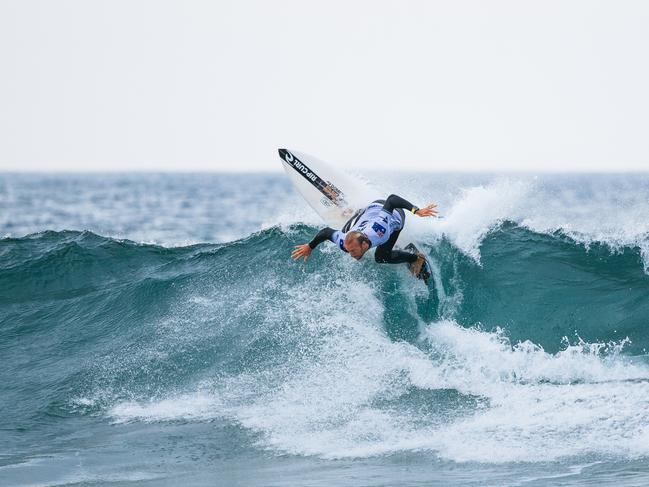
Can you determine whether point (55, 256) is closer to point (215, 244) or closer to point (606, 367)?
point (215, 244)

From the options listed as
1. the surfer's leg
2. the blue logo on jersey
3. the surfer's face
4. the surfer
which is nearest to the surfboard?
the surfer

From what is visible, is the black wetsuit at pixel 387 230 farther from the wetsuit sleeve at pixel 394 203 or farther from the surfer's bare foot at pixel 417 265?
the surfer's bare foot at pixel 417 265

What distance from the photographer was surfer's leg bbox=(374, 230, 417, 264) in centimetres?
988

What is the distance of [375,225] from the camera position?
31.2 feet

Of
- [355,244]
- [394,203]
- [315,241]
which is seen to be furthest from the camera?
[394,203]

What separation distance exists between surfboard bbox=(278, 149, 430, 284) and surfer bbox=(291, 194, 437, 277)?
118 centimetres

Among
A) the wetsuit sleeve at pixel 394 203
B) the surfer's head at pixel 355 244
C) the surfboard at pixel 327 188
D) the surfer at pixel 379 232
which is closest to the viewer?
Answer: the surfer's head at pixel 355 244

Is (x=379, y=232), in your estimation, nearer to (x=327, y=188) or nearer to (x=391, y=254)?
(x=391, y=254)

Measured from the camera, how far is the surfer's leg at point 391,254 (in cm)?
988

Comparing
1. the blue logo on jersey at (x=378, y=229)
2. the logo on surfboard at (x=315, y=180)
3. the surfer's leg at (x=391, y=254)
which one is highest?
the logo on surfboard at (x=315, y=180)

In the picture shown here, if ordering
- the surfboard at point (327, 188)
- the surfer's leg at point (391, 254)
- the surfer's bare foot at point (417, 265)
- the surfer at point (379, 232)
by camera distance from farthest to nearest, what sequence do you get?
the surfboard at point (327, 188)
the surfer's bare foot at point (417, 265)
the surfer's leg at point (391, 254)
the surfer at point (379, 232)

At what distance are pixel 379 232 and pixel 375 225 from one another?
0.09m

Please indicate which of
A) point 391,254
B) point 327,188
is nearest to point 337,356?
point 391,254

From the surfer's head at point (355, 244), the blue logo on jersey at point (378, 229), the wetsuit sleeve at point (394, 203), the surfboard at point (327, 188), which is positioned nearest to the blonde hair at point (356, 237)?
the surfer's head at point (355, 244)
